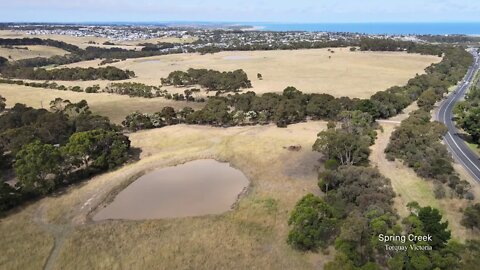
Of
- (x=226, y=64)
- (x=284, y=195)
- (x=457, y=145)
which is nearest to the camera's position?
(x=284, y=195)

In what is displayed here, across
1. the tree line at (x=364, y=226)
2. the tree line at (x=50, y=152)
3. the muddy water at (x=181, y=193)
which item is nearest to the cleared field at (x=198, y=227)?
the muddy water at (x=181, y=193)

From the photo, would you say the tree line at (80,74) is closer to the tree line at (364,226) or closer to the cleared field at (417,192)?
the cleared field at (417,192)

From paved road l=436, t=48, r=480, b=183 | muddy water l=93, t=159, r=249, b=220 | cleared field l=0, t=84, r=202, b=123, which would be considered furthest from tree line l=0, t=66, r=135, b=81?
paved road l=436, t=48, r=480, b=183

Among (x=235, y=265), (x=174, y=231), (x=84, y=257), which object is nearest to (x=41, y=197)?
(x=84, y=257)

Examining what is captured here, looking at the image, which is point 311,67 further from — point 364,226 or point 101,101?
point 364,226

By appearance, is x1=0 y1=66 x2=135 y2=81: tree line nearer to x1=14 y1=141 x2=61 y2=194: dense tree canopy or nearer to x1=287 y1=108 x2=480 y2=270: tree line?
x1=14 y1=141 x2=61 y2=194: dense tree canopy

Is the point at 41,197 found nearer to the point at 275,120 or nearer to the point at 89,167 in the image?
the point at 89,167
